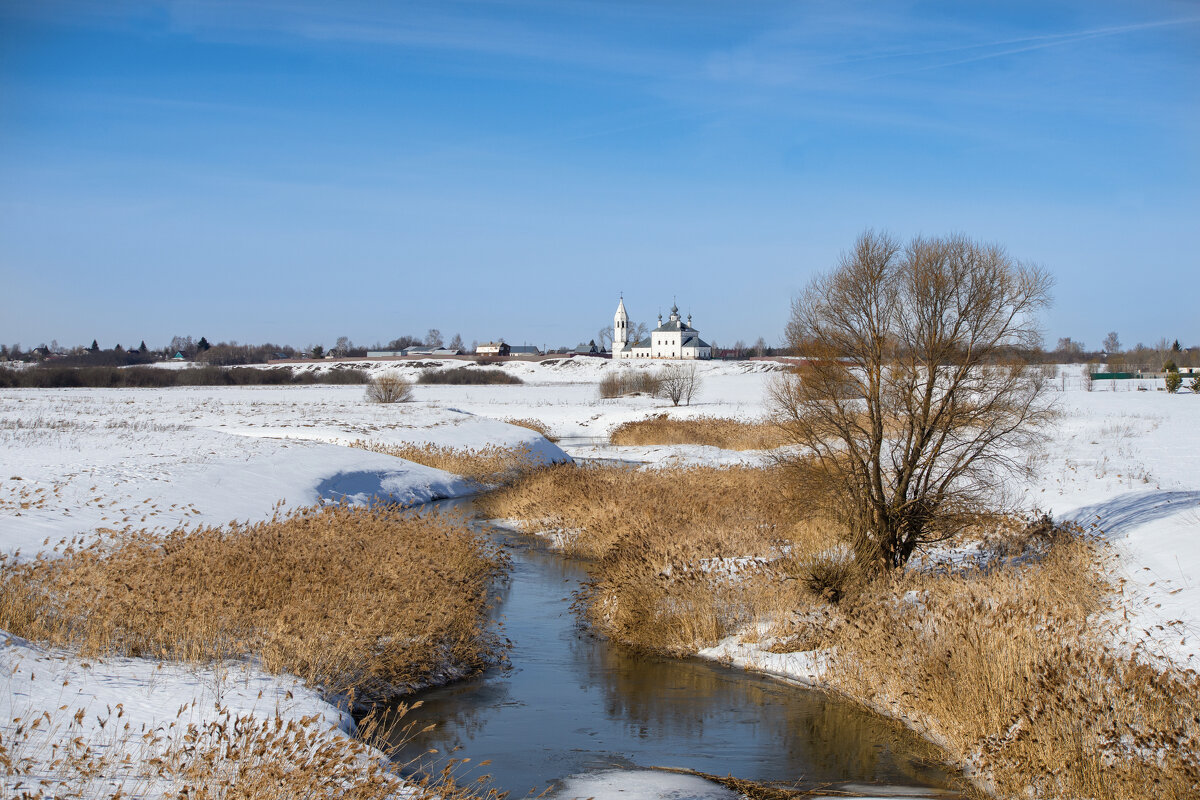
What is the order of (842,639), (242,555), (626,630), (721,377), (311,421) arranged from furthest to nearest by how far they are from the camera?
(721,377) → (311,421) → (626,630) → (242,555) → (842,639)

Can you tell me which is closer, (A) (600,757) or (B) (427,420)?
(A) (600,757)

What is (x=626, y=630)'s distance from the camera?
13281 millimetres

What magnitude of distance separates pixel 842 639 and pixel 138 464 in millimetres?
16007

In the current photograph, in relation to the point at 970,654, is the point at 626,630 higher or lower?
lower

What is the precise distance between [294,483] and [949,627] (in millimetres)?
16404

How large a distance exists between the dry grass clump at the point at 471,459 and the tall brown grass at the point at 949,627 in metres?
10.0

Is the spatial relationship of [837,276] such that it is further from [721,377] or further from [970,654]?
[721,377]

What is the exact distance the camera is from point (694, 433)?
40.2 m

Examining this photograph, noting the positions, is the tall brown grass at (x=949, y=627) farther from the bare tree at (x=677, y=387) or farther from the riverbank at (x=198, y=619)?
the bare tree at (x=677, y=387)

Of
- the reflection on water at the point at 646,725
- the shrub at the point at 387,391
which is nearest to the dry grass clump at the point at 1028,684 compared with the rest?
the reflection on water at the point at 646,725

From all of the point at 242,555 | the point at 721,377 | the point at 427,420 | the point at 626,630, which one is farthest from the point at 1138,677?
the point at 721,377

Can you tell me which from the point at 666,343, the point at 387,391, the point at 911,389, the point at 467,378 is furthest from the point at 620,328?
the point at 911,389

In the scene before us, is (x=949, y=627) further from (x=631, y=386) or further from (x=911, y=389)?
(x=631, y=386)

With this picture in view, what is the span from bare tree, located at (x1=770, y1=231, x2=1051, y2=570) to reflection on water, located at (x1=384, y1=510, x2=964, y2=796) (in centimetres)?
366
